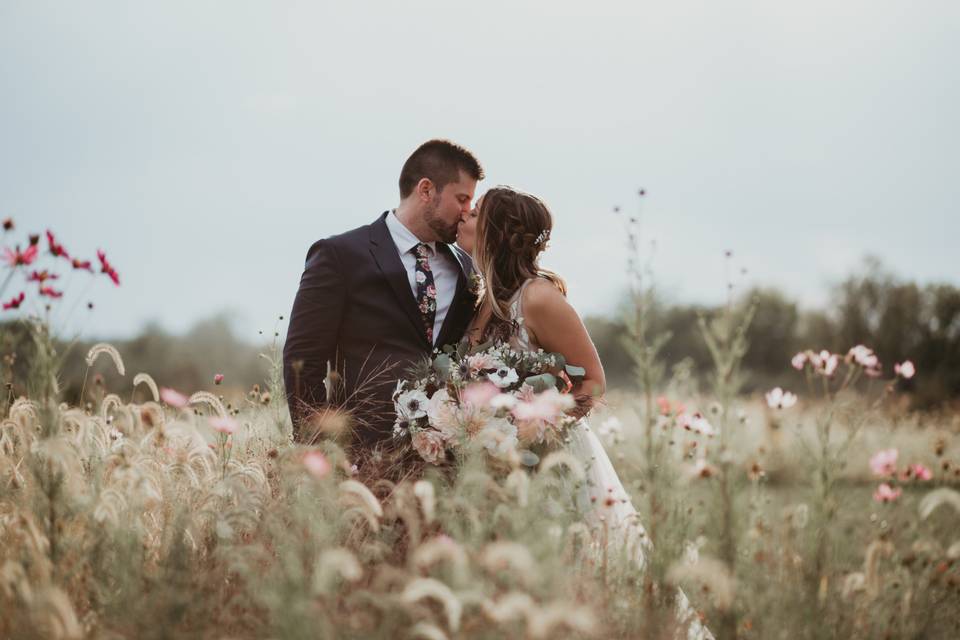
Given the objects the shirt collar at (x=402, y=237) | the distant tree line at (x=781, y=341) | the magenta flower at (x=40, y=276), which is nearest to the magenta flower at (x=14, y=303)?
the magenta flower at (x=40, y=276)

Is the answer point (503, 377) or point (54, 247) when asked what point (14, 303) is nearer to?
point (54, 247)

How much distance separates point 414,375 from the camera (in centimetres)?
532

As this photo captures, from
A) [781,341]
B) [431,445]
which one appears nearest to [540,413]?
[431,445]

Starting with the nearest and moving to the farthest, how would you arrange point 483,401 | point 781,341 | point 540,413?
point 540,413, point 483,401, point 781,341

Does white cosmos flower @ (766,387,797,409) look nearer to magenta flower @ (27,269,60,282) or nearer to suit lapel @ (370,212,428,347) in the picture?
suit lapel @ (370,212,428,347)

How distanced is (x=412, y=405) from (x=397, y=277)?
135cm

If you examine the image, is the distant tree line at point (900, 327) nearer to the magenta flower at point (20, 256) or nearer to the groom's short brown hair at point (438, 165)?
the groom's short brown hair at point (438, 165)

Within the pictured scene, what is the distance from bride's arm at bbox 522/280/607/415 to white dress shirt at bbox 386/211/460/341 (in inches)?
35.0

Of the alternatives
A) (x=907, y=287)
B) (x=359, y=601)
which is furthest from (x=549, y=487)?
(x=907, y=287)

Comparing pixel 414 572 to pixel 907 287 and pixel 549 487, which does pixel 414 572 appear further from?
pixel 907 287

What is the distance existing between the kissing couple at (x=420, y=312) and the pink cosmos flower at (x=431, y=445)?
25 cm

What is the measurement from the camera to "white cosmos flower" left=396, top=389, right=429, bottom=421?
4.79 metres

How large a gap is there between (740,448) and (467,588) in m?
1.58

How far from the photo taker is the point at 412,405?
191 inches
